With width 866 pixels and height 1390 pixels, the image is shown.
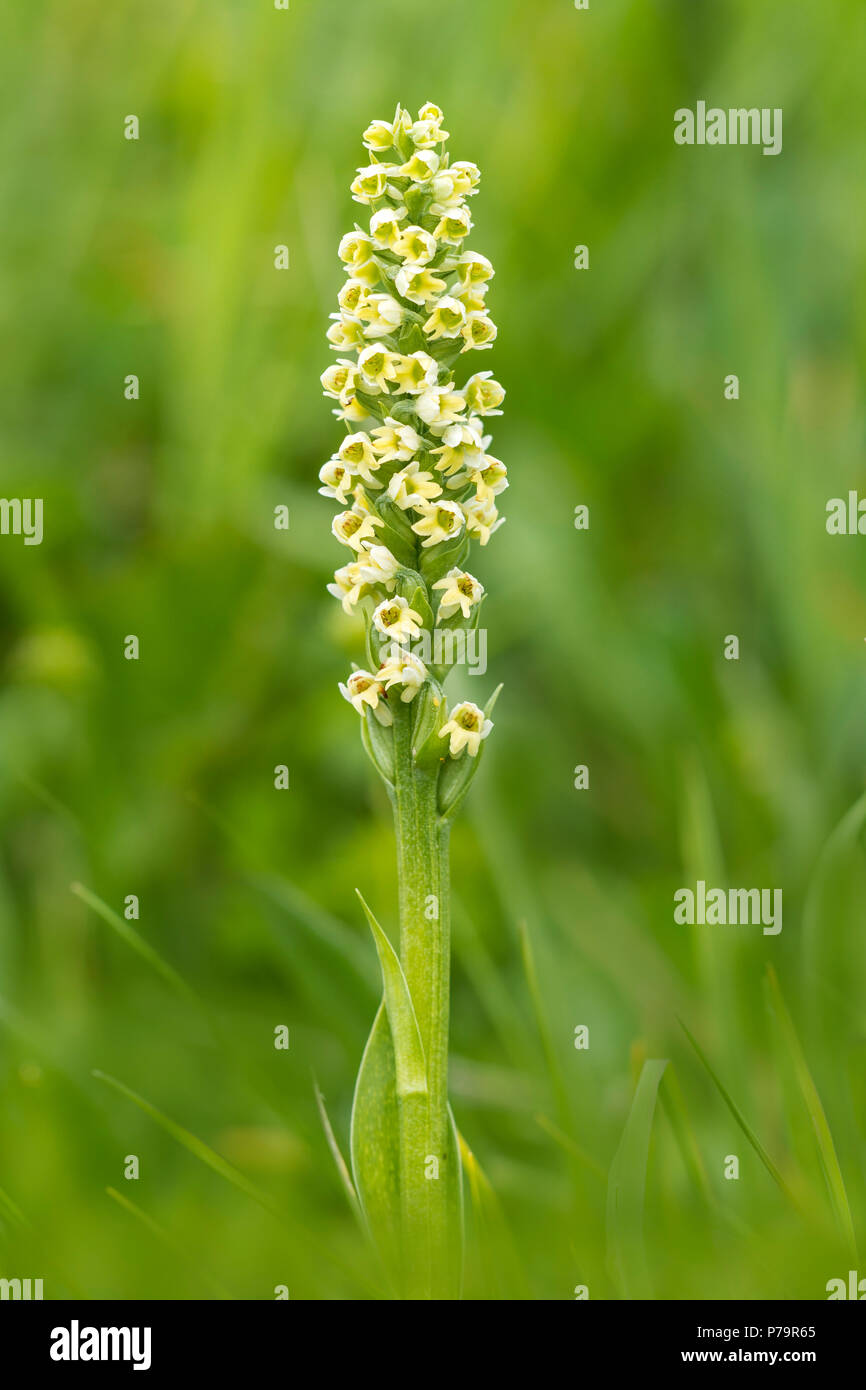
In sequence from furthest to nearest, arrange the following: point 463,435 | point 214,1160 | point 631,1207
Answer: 1. point 214,1160
2. point 631,1207
3. point 463,435

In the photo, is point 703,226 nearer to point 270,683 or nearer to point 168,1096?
point 270,683

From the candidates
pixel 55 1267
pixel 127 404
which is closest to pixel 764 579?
pixel 127 404

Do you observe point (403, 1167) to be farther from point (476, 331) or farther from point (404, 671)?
point (476, 331)

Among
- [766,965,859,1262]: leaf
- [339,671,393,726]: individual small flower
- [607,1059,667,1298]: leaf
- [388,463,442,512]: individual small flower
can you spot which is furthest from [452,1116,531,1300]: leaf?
[388,463,442,512]: individual small flower

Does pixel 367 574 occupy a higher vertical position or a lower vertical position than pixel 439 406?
lower

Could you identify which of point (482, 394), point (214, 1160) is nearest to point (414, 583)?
point (482, 394)

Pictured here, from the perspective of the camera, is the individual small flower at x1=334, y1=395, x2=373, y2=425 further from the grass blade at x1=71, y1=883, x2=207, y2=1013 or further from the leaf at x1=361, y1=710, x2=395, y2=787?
the grass blade at x1=71, y1=883, x2=207, y2=1013

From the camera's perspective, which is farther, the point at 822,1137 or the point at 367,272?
the point at 822,1137
